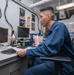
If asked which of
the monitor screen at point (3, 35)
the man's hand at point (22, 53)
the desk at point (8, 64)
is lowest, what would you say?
the desk at point (8, 64)

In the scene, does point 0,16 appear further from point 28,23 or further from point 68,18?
point 68,18

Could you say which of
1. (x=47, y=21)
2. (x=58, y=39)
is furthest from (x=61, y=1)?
(x=58, y=39)

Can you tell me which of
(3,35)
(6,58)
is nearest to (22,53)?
A: (6,58)

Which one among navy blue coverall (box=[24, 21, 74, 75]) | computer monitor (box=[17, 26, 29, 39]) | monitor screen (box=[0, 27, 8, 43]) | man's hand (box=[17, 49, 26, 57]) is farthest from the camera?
computer monitor (box=[17, 26, 29, 39])

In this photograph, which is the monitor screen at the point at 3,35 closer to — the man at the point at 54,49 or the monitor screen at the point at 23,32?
the monitor screen at the point at 23,32

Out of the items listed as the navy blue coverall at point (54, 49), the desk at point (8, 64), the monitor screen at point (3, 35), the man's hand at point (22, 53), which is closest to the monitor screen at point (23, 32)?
the monitor screen at point (3, 35)

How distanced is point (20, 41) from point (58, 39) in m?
1.85

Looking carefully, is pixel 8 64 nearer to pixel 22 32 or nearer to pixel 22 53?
pixel 22 53

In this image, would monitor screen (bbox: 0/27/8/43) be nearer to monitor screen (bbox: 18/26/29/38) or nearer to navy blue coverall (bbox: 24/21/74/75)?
monitor screen (bbox: 18/26/29/38)

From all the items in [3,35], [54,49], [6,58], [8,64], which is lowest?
[8,64]

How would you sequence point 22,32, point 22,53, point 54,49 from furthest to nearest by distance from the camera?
1. point 22,32
2. point 22,53
3. point 54,49

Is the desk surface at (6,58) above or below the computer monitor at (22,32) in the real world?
below

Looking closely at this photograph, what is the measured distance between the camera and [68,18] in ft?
18.0

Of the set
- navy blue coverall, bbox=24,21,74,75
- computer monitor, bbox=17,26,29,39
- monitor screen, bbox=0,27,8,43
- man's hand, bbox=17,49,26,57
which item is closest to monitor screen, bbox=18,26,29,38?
computer monitor, bbox=17,26,29,39
